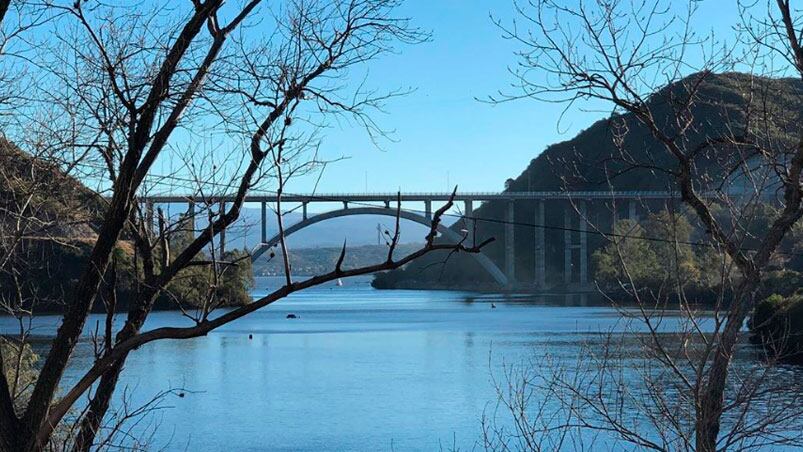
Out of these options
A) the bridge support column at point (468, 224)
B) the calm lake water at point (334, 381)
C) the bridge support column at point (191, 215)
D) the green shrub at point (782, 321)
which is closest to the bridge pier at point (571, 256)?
the bridge support column at point (468, 224)

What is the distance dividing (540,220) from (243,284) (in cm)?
2320

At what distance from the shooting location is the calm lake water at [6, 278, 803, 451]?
15.5 m

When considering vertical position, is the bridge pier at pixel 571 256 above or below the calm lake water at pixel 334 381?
above

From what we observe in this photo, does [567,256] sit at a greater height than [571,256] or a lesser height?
lesser

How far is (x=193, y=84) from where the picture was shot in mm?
4426

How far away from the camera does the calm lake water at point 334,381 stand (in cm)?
1548

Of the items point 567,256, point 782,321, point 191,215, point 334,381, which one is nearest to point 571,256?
point 567,256

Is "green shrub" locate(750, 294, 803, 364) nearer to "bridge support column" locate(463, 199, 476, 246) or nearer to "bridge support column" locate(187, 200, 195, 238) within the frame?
"bridge support column" locate(463, 199, 476, 246)

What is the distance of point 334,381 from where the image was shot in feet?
73.3

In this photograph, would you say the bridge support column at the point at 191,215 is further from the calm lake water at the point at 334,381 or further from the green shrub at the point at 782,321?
the green shrub at the point at 782,321

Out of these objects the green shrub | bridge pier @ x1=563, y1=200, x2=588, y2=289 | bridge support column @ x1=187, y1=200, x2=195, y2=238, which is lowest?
the green shrub

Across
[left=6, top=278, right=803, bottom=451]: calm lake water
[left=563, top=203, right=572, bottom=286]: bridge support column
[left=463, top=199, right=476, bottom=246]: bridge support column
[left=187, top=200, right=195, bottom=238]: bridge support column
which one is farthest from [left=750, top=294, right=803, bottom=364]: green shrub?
[left=563, top=203, right=572, bottom=286]: bridge support column

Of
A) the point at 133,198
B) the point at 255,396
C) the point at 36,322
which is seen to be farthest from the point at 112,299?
the point at 36,322

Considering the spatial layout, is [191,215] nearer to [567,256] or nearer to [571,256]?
[567,256]
